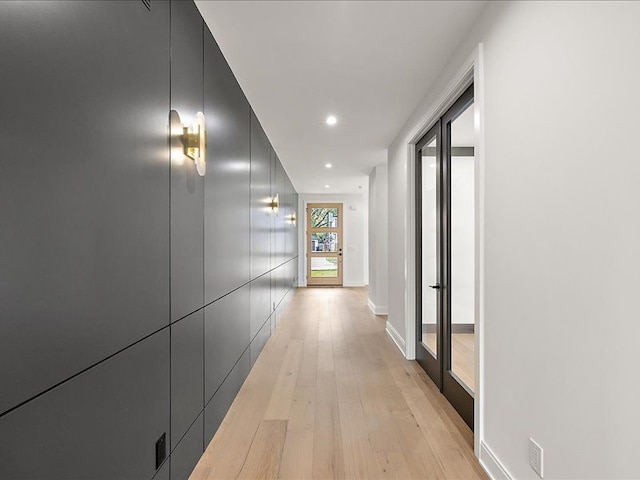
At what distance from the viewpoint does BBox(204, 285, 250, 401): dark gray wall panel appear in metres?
2.31

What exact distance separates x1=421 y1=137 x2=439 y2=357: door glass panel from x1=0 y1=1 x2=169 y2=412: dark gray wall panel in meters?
2.51

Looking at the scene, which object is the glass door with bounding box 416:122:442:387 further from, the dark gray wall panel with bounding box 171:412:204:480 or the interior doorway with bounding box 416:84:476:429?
the dark gray wall panel with bounding box 171:412:204:480

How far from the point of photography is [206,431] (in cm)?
225

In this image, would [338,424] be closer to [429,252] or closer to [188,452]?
[188,452]

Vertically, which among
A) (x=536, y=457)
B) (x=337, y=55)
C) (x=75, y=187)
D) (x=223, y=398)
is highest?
(x=337, y=55)

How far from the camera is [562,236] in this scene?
4.72 ft

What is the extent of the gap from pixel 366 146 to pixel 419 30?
2.91 meters

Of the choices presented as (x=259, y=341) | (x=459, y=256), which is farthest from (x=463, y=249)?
(x=259, y=341)

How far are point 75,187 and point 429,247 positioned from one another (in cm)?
309

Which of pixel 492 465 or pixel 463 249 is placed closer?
pixel 492 465

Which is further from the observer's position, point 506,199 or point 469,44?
point 469,44

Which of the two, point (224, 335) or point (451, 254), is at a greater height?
point (451, 254)

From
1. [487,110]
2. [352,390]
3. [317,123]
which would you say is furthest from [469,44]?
[352,390]

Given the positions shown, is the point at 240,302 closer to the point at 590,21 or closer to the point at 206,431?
the point at 206,431
